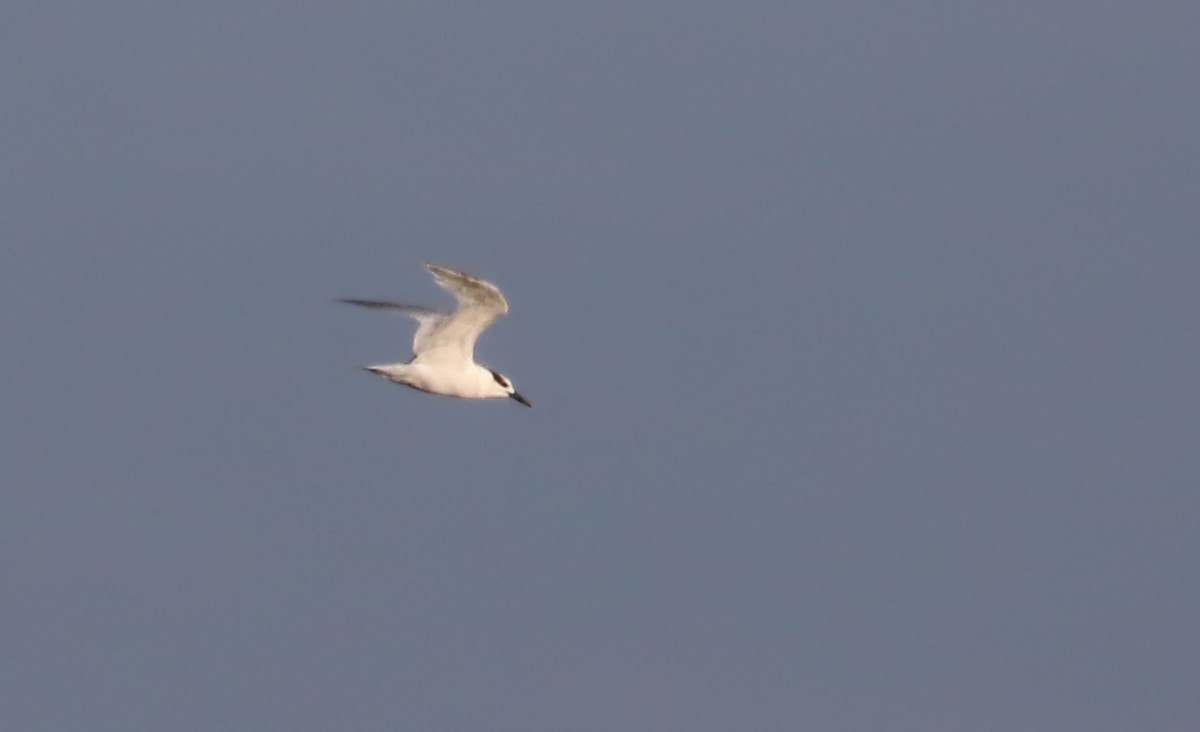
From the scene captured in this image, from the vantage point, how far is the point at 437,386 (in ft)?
152

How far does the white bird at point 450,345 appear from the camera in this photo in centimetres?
4450

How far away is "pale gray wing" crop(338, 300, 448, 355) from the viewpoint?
45.3 m

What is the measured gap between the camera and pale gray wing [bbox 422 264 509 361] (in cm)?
4356

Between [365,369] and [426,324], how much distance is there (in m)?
1.07

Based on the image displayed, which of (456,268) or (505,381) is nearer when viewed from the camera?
(456,268)

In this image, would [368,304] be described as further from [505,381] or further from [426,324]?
[505,381]

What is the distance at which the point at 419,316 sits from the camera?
4569 centimetres

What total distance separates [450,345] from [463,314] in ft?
3.63

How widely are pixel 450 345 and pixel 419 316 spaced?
0.63m

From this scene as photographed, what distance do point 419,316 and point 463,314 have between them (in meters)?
0.99

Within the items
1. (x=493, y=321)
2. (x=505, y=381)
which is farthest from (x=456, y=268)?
(x=505, y=381)

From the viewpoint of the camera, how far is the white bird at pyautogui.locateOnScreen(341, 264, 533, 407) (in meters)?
44.5

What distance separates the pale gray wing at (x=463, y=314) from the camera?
43562 mm

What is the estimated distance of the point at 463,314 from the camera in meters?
44.9
